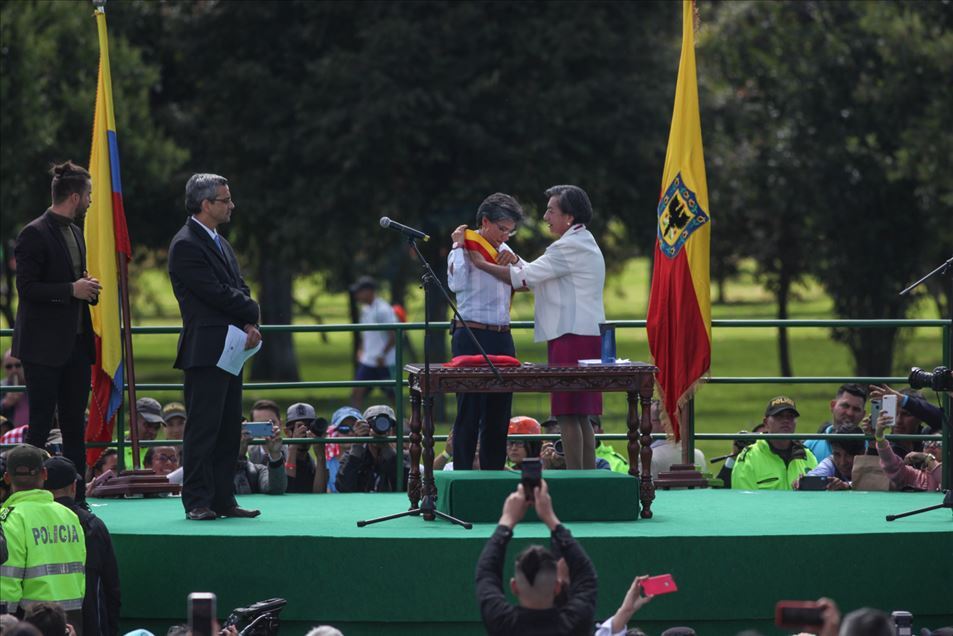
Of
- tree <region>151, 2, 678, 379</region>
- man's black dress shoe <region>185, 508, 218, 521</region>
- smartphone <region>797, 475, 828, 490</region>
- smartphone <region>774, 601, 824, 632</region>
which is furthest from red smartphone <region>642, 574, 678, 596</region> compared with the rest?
tree <region>151, 2, 678, 379</region>

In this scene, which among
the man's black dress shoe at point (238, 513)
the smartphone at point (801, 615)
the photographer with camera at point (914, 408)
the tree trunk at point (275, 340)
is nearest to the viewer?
the smartphone at point (801, 615)

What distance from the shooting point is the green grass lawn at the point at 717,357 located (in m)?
30.1

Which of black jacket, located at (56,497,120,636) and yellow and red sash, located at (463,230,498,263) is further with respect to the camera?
yellow and red sash, located at (463,230,498,263)

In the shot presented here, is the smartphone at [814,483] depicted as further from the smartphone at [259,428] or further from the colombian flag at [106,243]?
the colombian flag at [106,243]

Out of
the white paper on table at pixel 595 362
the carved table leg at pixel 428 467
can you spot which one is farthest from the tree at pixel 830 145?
the carved table leg at pixel 428 467

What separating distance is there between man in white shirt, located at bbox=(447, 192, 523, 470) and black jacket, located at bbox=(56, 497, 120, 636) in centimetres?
226

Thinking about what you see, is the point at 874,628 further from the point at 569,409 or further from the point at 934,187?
the point at 934,187

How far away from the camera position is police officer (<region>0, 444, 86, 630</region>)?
8.70 m

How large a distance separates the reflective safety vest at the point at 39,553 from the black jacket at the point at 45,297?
145 cm

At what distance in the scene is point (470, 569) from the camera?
30.6 ft

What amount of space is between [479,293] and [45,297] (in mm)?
2530

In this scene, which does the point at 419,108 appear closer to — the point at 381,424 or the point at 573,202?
the point at 381,424

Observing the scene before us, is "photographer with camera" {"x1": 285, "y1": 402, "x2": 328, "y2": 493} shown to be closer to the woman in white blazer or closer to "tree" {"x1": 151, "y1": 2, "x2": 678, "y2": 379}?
the woman in white blazer

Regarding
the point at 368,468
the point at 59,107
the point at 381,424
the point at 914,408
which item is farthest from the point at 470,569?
the point at 59,107
